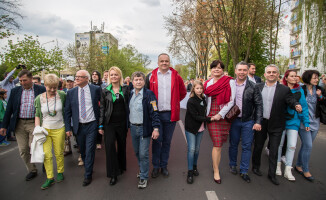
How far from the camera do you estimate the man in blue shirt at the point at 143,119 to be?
3090mm

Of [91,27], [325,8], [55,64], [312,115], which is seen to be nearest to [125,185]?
[312,115]

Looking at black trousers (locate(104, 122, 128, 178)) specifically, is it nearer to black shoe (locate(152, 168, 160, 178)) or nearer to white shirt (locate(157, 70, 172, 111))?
black shoe (locate(152, 168, 160, 178))

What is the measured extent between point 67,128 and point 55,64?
1742 cm

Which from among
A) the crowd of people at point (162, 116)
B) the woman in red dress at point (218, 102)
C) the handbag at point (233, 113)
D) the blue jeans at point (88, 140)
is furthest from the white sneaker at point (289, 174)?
the blue jeans at point (88, 140)

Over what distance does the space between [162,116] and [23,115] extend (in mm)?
2680

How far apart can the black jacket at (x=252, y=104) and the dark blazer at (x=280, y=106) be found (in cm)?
24

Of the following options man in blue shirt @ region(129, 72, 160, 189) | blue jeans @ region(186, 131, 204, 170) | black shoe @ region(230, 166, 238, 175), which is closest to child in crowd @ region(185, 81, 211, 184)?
blue jeans @ region(186, 131, 204, 170)

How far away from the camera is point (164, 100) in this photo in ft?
11.2

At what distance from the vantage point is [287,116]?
3336 millimetres

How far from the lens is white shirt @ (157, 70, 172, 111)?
11.2 feet

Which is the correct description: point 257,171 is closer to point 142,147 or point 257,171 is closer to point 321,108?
point 321,108

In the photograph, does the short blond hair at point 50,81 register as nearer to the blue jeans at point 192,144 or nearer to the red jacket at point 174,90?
the red jacket at point 174,90

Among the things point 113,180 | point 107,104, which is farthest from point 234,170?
point 107,104

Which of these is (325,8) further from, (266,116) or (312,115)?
(266,116)
